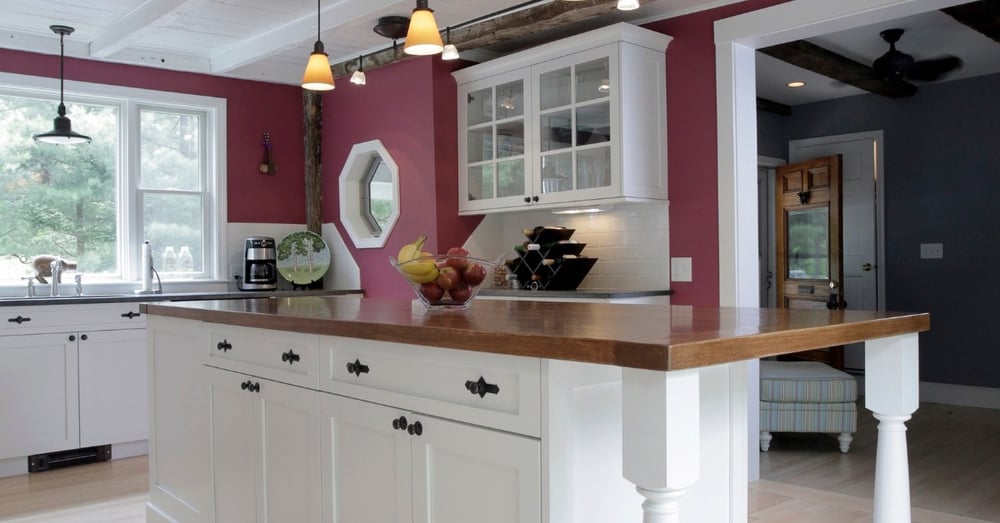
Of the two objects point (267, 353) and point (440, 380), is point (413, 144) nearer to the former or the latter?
point (267, 353)

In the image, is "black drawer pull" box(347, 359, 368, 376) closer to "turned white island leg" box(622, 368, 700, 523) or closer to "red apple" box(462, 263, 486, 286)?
"red apple" box(462, 263, 486, 286)

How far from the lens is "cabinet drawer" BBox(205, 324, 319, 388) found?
7.66ft

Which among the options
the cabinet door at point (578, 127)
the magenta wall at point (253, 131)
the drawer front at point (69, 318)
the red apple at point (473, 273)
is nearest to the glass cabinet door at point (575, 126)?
the cabinet door at point (578, 127)

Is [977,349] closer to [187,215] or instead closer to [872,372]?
[872,372]

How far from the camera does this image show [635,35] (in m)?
4.13

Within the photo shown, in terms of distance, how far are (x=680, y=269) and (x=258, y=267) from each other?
293 cm

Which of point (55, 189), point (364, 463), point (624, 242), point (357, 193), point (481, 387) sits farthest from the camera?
point (357, 193)

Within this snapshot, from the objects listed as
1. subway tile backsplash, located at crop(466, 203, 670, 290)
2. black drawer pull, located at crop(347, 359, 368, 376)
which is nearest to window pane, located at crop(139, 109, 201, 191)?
subway tile backsplash, located at crop(466, 203, 670, 290)

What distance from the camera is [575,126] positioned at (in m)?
4.39

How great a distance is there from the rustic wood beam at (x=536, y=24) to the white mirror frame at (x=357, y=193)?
0.71 meters

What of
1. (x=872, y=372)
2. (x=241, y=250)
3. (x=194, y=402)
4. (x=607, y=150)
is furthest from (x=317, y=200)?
(x=872, y=372)

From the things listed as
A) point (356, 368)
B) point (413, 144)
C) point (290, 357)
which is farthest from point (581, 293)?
point (356, 368)

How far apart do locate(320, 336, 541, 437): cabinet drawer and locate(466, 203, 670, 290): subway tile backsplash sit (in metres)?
2.54

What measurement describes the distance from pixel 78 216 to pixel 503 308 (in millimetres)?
3882
